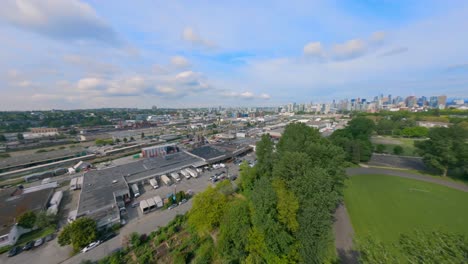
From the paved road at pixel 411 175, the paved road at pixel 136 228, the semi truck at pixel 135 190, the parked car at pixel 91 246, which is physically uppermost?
the semi truck at pixel 135 190

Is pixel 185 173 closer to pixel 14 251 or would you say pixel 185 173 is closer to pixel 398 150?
pixel 14 251

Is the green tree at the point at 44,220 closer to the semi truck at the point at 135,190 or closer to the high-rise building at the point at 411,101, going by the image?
the semi truck at the point at 135,190

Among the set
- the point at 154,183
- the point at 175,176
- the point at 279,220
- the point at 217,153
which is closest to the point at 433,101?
the point at 217,153

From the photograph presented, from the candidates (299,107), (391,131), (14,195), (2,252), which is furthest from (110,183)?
(299,107)

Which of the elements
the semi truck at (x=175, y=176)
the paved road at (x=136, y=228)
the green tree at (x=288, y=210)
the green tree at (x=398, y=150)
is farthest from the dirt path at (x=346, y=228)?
the semi truck at (x=175, y=176)

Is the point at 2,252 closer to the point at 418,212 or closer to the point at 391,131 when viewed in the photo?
the point at 418,212

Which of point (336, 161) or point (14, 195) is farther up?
point (336, 161)
